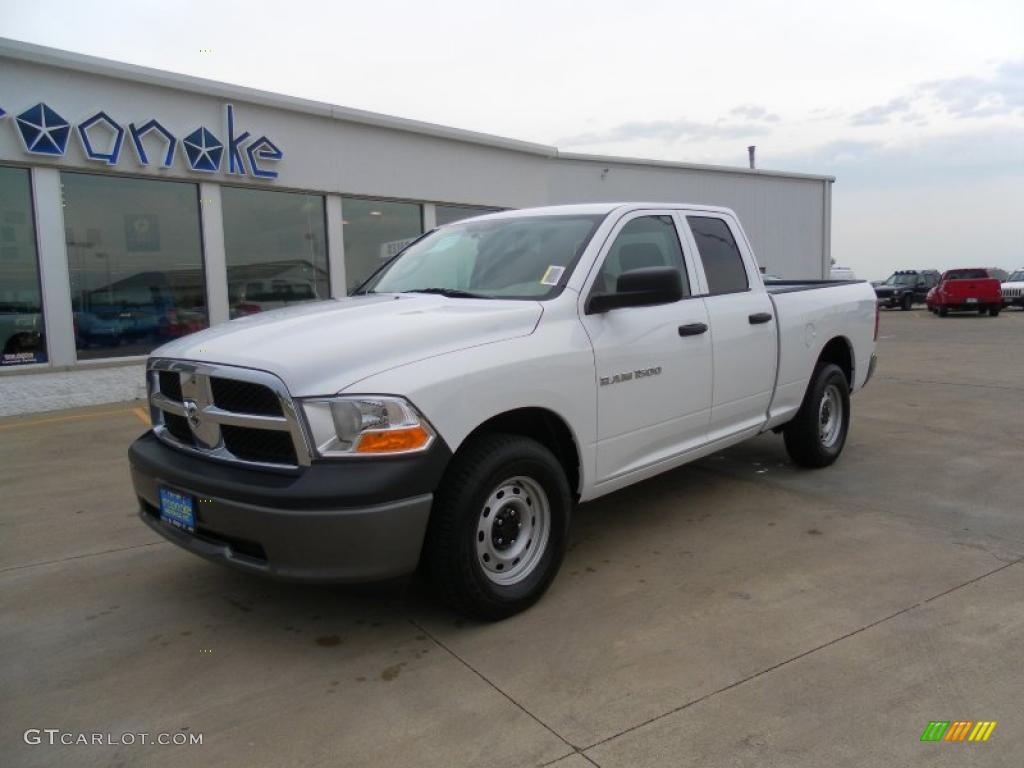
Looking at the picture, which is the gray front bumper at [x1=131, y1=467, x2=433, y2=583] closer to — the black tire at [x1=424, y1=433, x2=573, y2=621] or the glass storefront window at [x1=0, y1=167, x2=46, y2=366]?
the black tire at [x1=424, y1=433, x2=573, y2=621]

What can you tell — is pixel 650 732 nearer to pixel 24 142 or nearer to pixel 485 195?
pixel 24 142

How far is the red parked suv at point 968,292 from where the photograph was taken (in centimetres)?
2705

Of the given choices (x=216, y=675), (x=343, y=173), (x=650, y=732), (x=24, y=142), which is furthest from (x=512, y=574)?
(x=343, y=173)

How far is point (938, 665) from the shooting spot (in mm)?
3086

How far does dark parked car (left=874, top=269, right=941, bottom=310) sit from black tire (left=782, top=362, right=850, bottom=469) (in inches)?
1198

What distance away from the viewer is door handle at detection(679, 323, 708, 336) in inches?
173

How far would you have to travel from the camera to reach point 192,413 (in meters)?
3.43

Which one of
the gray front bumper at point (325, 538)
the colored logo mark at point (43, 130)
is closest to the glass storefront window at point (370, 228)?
the colored logo mark at point (43, 130)

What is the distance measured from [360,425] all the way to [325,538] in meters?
0.45

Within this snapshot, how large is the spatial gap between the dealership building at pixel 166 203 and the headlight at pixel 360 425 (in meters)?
6.16

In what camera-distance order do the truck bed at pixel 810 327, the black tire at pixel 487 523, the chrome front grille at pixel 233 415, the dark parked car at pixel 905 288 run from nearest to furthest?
1. the chrome front grille at pixel 233 415
2. the black tire at pixel 487 523
3. the truck bed at pixel 810 327
4. the dark parked car at pixel 905 288

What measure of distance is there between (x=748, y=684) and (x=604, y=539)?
1732mm

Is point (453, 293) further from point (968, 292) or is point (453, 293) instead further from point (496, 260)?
point (968, 292)

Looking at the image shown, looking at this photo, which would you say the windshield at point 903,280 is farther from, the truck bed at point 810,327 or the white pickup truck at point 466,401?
the white pickup truck at point 466,401
